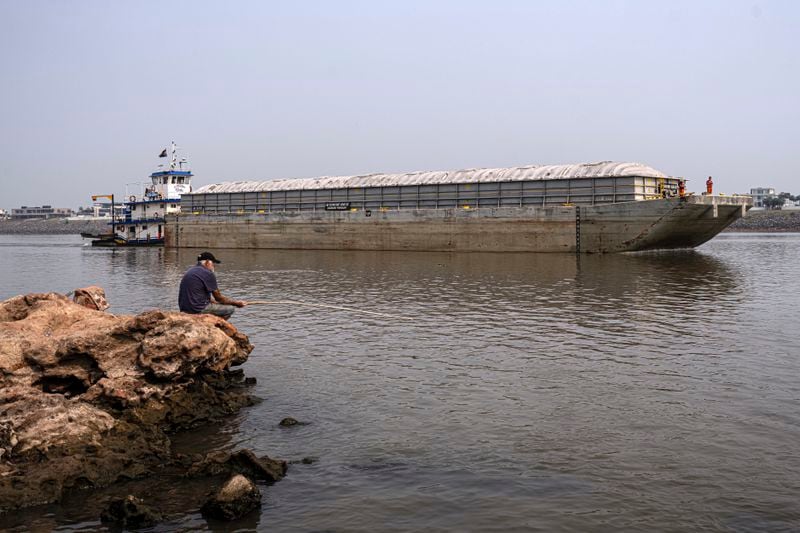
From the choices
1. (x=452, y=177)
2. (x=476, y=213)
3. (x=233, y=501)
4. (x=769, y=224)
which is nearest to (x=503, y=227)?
(x=476, y=213)

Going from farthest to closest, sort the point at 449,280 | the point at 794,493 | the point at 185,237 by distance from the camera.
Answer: the point at 185,237, the point at 449,280, the point at 794,493

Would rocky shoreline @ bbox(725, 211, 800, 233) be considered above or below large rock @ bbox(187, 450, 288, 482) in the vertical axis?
above

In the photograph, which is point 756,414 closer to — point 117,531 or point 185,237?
point 117,531

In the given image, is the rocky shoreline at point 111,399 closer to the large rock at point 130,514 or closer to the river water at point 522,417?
the large rock at point 130,514

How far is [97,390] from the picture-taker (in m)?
9.68

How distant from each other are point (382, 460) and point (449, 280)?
2205 centimetres

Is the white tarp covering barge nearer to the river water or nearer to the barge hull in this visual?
the barge hull

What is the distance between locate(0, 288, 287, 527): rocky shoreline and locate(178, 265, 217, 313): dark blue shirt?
1.54 meters

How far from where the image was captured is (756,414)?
9820 mm

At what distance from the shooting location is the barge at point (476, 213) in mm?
45062

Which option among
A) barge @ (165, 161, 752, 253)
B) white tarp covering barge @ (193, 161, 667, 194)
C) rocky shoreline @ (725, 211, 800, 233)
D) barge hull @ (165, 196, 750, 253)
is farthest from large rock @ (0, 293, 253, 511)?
rocky shoreline @ (725, 211, 800, 233)

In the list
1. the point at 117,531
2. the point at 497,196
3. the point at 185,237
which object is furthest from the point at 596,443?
the point at 185,237

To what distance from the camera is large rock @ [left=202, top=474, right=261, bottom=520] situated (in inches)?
270

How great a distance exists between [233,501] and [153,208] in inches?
2920
